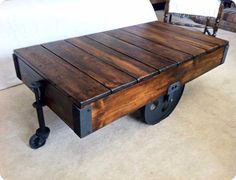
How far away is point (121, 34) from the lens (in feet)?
4.91

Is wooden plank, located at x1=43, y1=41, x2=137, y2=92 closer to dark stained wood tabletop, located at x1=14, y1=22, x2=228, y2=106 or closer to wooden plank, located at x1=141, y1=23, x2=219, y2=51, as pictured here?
dark stained wood tabletop, located at x1=14, y1=22, x2=228, y2=106

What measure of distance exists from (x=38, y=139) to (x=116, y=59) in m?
0.57

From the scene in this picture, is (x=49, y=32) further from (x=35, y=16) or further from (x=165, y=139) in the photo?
(x=165, y=139)

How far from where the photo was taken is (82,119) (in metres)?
0.85

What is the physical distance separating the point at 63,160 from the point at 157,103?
58 cm

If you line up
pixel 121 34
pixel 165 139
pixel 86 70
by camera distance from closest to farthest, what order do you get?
1. pixel 86 70
2. pixel 165 139
3. pixel 121 34

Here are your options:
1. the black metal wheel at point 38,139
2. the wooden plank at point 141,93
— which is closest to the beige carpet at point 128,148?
the black metal wheel at point 38,139

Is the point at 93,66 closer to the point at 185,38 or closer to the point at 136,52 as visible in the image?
the point at 136,52

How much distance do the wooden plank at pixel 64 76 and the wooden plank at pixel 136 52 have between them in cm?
32

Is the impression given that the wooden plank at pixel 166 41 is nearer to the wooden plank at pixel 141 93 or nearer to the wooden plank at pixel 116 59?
the wooden plank at pixel 141 93

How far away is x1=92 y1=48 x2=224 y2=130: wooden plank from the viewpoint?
2.99 feet

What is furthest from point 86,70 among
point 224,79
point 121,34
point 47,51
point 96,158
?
point 224,79

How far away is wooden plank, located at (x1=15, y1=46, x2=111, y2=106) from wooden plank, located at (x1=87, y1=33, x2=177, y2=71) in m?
0.32

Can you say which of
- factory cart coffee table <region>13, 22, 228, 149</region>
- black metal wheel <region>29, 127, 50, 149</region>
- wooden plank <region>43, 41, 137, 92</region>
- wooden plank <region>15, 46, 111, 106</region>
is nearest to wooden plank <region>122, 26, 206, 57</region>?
factory cart coffee table <region>13, 22, 228, 149</region>
